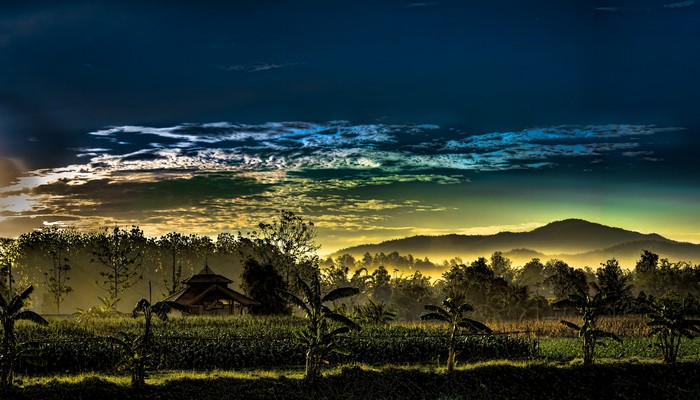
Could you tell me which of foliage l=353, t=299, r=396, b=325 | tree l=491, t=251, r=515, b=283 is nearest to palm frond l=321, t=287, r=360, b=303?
foliage l=353, t=299, r=396, b=325

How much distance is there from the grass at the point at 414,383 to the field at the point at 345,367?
0.04 meters

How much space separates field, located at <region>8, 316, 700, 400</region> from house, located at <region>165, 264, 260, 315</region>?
9.53 m

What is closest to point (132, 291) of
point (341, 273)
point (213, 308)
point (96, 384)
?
point (341, 273)

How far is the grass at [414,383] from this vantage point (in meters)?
24.8

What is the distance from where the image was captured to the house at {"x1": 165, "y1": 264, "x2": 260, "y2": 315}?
166ft

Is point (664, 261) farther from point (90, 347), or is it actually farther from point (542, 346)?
point (90, 347)

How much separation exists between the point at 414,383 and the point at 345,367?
A: 280 centimetres

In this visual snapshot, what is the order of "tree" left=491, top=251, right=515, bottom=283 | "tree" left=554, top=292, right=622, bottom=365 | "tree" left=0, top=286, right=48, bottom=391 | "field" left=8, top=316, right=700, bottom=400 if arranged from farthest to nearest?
"tree" left=491, top=251, right=515, bottom=283, "tree" left=554, top=292, right=622, bottom=365, "field" left=8, top=316, right=700, bottom=400, "tree" left=0, top=286, right=48, bottom=391

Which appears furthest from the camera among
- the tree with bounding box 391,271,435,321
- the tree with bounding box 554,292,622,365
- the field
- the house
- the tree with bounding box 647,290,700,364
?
the tree with bounding box 391,271,435,321

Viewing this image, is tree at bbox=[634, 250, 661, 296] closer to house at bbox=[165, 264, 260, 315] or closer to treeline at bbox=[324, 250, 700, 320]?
treeline at bbox=[324, 250, 700, 320]

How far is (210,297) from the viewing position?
168 ft

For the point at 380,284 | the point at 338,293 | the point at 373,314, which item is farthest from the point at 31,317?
the point at 380,284

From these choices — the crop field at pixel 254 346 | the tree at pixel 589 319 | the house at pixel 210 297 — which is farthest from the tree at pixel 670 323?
the house at pixel 210 297

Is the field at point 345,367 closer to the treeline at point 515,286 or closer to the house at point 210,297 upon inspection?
the house at point 210,297
